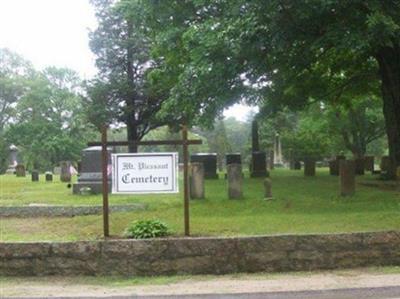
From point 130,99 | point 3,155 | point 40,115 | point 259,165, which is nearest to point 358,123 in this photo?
point 130,99

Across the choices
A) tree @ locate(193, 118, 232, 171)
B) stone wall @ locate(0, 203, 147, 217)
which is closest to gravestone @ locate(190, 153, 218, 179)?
stone wall @ locate(0, 203, 147, 217)

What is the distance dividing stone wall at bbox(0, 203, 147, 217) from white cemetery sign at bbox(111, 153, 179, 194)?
15.7 ft

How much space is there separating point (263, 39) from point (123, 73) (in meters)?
31.5

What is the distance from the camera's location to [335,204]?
14.0 meters

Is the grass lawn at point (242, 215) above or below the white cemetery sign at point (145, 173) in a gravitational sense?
below

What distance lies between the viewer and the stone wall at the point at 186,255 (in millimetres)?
9109

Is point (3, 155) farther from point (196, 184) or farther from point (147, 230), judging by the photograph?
point (147, 230)

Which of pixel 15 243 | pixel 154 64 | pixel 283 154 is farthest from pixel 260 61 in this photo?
pixel 283 154

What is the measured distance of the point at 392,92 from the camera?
67.3 ft

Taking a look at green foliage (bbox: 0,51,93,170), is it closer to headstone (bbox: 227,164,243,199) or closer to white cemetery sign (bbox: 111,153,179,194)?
headstone (bbox: 227,164,243,199)

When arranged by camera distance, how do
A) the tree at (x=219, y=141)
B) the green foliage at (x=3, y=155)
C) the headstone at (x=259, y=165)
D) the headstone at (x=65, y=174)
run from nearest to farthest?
the headstone at (x=259, y=165) < the headstone at (x=65, y=174) < the green foliage at (x=3, y=155) < the tree at (x=219, y=141)

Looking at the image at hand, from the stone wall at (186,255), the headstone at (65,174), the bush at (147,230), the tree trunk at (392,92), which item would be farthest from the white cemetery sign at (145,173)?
the headstone at (65,174)

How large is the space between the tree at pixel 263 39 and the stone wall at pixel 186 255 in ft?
19.6

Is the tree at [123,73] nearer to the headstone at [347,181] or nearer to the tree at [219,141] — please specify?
the headstone at [347,181]
